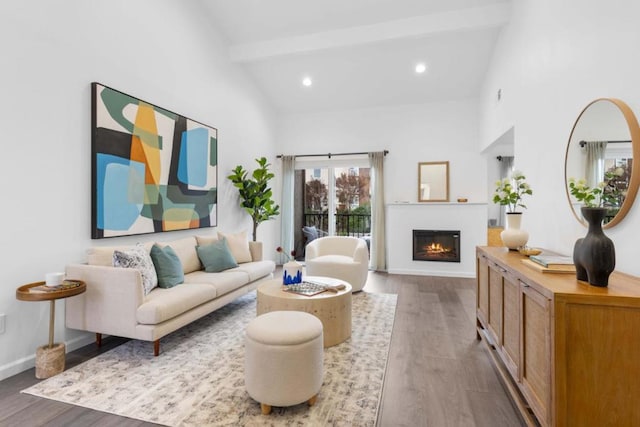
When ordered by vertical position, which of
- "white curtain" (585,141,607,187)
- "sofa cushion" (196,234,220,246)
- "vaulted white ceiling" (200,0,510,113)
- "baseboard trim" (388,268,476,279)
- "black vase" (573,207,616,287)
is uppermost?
"vaulted white ceiling" (200,0,510,113)

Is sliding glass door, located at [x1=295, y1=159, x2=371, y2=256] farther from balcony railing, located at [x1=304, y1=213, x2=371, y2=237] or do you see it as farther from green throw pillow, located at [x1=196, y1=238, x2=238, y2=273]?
green throw pillow, located at [x1=196, y1=238, x2=238, y2=273]

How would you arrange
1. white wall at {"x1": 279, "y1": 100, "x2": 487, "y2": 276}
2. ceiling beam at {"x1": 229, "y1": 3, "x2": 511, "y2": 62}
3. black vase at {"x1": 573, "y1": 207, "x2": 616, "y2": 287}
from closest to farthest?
black vase at {"x1": 573, "y1": 207, "x2": 616, "y2": 287} < ceiling beam at {"x1": 229, "y1": 3, "x2": 511, "y2": 62} < white wall at {"x1": 279, "y1": 100, "x2": 487, "y2": 276}

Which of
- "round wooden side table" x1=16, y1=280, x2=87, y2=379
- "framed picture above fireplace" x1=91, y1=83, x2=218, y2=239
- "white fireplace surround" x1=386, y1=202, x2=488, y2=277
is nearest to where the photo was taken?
"round wooden side table" x1=16, y1=280, x2=87, y2=379

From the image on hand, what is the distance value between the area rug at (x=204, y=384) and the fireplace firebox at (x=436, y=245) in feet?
10.1

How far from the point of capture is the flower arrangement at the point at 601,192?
1.92 meters

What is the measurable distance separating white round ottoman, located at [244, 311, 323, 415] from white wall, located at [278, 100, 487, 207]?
4.73 meters

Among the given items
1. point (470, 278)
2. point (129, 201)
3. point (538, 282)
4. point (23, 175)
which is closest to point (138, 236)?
point (129, 201)

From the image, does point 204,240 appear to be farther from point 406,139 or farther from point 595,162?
point 406,139

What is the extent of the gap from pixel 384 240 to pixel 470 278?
164cm

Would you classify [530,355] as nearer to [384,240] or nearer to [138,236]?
[138,236]

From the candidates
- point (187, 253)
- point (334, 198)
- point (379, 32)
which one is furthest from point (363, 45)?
point (187, 253)

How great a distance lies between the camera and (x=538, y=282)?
1.59 metres

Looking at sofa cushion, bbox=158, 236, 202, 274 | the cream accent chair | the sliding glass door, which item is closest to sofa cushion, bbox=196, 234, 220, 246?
sofa cushion, bbox=158, 236, 202, 274

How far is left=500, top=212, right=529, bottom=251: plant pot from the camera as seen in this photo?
2629 millimetres
